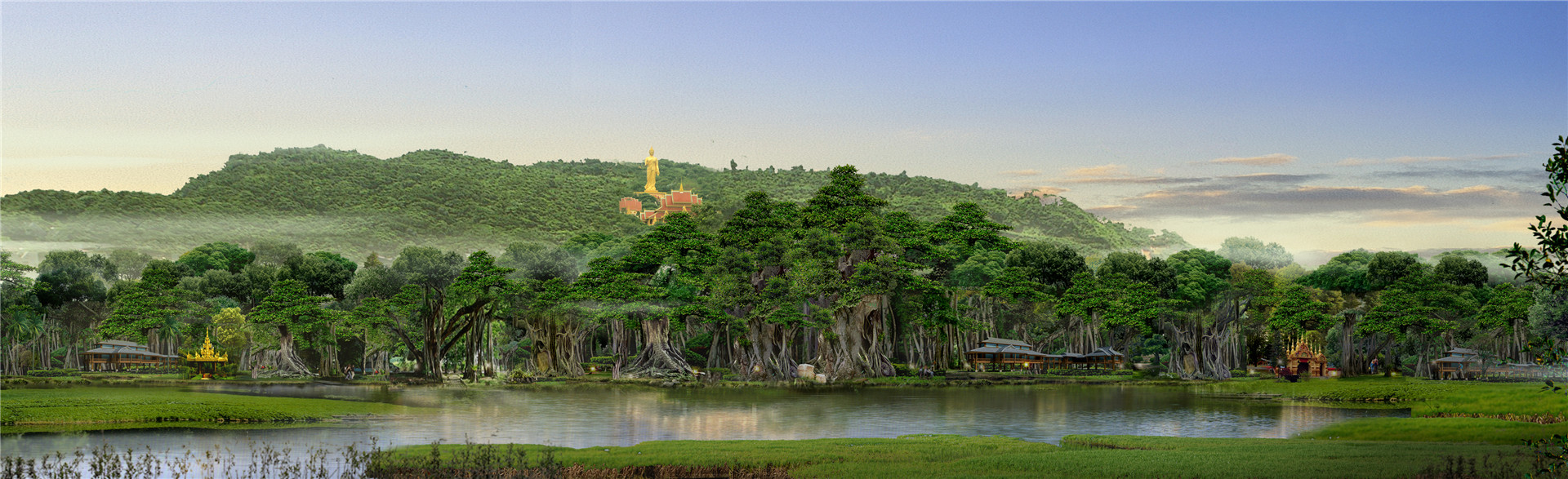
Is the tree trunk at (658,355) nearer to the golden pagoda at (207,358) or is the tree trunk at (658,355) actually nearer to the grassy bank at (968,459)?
the golden pagoda at (207,358)

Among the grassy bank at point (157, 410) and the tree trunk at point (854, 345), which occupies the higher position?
the tree trunk at point (854, 345)

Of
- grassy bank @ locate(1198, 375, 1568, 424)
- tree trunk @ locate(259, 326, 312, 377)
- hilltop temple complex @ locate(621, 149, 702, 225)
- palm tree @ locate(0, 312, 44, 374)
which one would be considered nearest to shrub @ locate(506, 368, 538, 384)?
tree trunk @ locate(259, 326, 312, 377)

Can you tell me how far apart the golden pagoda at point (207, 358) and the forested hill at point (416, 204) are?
51335mm

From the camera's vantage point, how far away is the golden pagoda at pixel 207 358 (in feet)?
211

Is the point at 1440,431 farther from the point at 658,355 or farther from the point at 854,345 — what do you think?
the point at 658,355

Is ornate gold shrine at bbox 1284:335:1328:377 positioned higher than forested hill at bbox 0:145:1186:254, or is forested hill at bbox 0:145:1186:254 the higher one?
forested hill at bbox 0:145:1186:254

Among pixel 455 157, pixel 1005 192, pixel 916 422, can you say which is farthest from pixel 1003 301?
pixel 455 157

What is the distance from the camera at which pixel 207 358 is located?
64312 mm

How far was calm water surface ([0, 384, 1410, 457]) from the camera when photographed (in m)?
31.6

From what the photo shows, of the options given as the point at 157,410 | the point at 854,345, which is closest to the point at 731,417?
the point at 157,410

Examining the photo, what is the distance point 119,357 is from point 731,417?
154 feet

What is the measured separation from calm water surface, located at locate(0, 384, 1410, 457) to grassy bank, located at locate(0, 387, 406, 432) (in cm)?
230

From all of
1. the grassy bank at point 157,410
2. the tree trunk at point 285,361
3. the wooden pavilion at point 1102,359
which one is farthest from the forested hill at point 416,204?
the grassy bank at point 157,410

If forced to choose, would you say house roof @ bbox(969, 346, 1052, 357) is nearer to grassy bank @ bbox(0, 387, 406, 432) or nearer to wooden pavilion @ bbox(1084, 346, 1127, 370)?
wooden pavilion @ bbox(1084, 346, 1127, 370)
